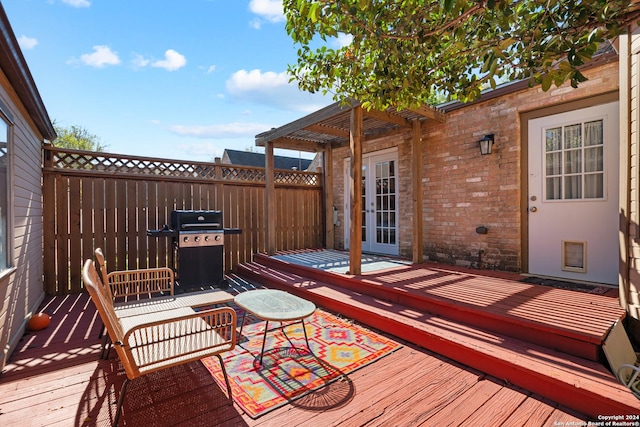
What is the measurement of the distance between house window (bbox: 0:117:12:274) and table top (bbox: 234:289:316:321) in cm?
207

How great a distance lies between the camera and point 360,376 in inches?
89.8

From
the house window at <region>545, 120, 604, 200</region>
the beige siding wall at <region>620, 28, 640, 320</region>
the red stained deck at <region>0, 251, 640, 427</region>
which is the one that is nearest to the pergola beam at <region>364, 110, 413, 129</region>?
the house window at <region>545, 120, 604, 200</region>

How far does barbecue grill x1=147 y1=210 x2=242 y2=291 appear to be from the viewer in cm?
452

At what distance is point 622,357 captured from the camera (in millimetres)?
2287

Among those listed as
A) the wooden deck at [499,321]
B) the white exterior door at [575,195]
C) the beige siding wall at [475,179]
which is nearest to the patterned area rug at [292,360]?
the wooden deck at [499,321]

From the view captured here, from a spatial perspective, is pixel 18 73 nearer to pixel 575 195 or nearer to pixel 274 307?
pixel 274 307

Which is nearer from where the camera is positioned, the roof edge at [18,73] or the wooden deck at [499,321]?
the wooden deck at [499,321]

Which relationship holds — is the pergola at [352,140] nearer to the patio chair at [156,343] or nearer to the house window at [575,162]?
the house window at [575,162]

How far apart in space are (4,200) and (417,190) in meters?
5.23

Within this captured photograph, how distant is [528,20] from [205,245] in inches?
183

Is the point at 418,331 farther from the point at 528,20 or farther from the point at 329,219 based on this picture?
the point at 329,219

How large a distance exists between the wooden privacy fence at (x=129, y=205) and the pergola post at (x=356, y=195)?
289 cm

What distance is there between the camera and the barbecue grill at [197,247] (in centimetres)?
452

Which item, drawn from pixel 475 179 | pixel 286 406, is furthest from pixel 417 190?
pixel 286 406
